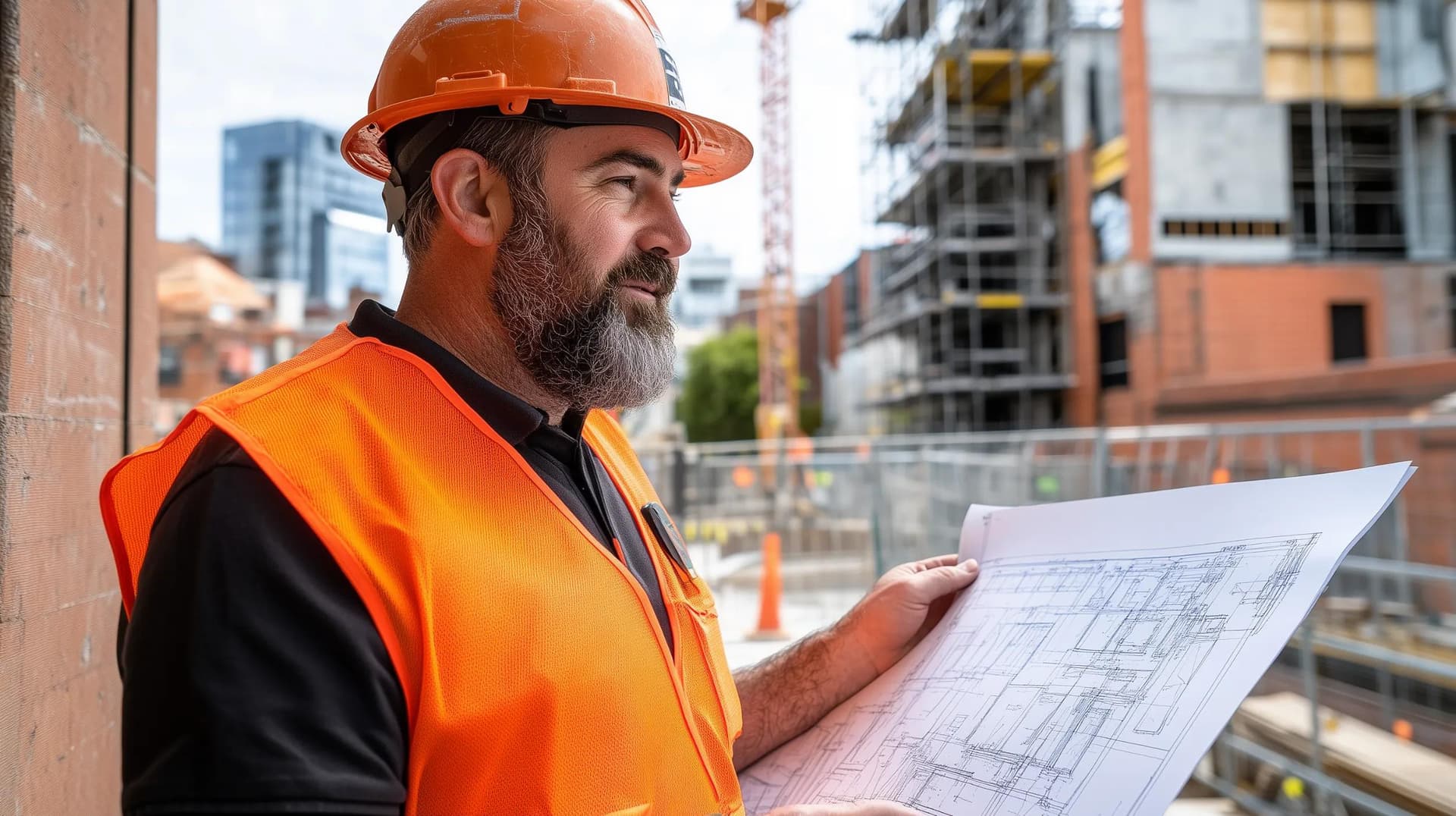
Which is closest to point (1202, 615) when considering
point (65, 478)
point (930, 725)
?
point (930, 725)

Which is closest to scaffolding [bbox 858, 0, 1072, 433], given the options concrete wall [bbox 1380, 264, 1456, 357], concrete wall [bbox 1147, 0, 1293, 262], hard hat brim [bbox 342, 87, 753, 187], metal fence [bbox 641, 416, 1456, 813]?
concrete wall [bbox 1147, 0, 1293, 262]

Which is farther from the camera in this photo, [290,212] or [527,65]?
[290,212]

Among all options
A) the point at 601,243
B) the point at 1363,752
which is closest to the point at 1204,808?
the point at 1363,752

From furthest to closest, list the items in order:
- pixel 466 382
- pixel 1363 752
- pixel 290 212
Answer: pixel 290 212
pixel 1363 752
pixel 466 382

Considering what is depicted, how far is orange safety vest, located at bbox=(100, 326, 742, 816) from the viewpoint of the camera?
45.9 inches

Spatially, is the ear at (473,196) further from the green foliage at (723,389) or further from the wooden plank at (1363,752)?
the green foliage at (723,389)

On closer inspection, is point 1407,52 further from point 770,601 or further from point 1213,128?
point 770,601

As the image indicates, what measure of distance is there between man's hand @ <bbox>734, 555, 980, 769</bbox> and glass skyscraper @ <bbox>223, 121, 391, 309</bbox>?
1051 inches

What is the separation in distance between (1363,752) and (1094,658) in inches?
217

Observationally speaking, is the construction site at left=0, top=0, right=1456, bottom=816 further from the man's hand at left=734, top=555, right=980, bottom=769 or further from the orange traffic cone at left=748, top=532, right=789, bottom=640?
the man's hand at left=734, top=555, right=980, bottom=769

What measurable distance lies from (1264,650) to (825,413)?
54.0 metres

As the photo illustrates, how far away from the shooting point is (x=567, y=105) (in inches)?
62.3

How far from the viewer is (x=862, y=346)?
43.6 meters

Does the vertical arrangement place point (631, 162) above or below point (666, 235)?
above
